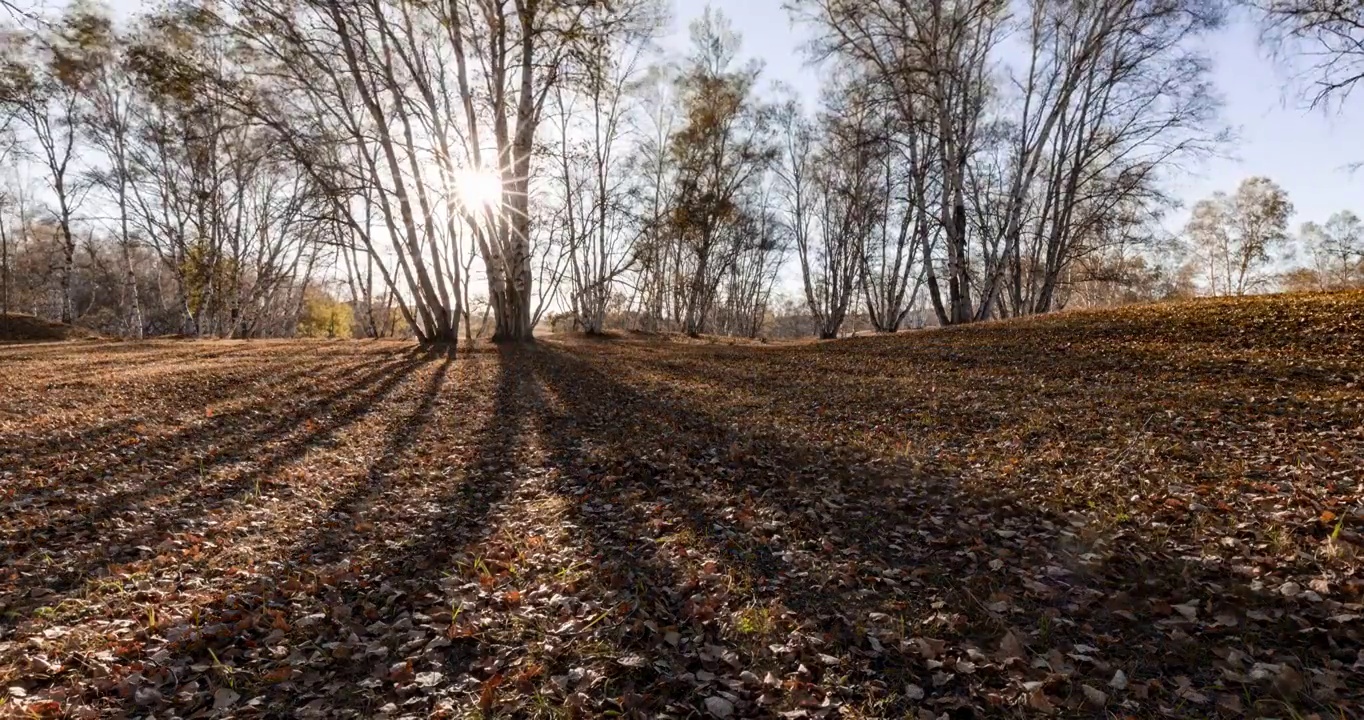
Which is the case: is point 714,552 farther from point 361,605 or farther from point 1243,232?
point 1243,232

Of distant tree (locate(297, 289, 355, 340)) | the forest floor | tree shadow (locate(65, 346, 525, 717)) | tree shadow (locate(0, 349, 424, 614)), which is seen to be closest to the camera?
the forest floor

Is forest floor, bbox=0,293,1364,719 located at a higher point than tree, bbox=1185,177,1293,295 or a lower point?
lower

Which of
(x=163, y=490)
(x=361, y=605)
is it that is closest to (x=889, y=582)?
(x=361, y=605)

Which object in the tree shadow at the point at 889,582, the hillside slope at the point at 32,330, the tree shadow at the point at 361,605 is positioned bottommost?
the tree shadow at the point at 361,605

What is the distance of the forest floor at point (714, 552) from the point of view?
3.18 meters

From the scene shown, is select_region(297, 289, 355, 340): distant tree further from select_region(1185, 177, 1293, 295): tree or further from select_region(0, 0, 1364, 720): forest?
select_region(1185, 177, 1293, 295): tree

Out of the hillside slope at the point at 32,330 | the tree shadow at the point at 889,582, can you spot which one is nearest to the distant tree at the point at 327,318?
the hillside slope at the point at 32,330

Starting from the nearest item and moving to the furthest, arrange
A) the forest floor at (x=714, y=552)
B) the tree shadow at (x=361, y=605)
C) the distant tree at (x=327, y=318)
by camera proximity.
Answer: the forest floor at (x=714, y=552) → the tree shadow at (x=361, y=605) → the distant tree at (x=327, y=318)

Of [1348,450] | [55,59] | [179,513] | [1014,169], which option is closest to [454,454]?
[179,513]

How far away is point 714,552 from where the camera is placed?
4789 mm

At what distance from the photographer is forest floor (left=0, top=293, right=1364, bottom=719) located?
318cm

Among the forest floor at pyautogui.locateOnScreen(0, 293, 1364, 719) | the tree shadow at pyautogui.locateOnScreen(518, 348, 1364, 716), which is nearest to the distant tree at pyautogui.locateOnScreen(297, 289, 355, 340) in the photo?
the forest floor at pyautogui.locateOnScreen(0, 293, 1364, 719)

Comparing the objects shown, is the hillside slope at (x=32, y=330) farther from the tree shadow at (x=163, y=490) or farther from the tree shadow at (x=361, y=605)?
the tree shadow at (x=361, y=605)

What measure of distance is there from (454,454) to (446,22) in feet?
42.6
